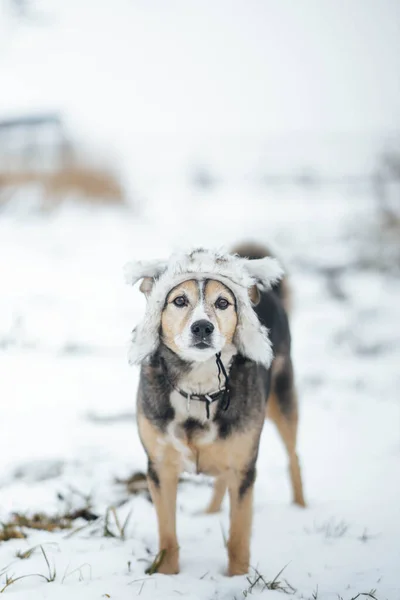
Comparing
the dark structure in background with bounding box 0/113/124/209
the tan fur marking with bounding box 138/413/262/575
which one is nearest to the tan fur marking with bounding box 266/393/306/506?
the tan fur marking with bounding box 138/413/262/575

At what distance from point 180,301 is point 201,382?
426mm

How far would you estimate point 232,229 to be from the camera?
14844 millimetres

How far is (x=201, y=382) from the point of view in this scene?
2.66m

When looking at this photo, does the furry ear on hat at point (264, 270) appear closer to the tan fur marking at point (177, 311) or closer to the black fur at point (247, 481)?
the tan fur marking at point (177, 311)

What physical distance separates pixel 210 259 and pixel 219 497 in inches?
67.8

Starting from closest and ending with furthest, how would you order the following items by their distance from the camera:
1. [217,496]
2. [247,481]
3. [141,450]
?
[247,481]
[217,496]
[141,450]

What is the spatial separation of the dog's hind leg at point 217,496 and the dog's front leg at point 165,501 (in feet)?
2.42

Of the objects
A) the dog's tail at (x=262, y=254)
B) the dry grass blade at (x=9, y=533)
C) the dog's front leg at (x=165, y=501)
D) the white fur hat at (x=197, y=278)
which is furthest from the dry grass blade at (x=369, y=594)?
the dog's tail at (x=262, y=254)

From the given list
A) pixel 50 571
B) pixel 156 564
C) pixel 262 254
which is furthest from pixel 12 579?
pixel 262 254

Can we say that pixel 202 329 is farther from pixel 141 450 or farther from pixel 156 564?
pixel 141 450

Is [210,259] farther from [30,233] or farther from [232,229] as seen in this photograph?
[232,229]

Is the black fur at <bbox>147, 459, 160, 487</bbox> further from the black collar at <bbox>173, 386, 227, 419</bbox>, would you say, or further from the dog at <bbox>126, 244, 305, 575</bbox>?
the black collar at <bbox>173, 386, 227, 419</bbox>

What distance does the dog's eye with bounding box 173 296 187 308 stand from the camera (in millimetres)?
2605

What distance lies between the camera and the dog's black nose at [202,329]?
242 cm
